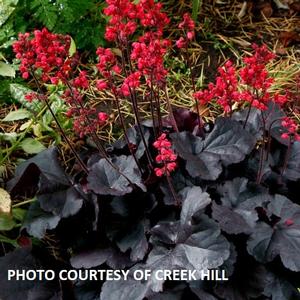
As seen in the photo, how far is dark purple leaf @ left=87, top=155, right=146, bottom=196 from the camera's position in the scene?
187cm

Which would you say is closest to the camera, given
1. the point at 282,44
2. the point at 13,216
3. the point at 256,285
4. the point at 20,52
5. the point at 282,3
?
the point at 20,52

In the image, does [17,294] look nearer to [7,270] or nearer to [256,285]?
[7,270]

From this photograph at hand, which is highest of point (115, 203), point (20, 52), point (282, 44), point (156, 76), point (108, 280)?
point (20, 52)

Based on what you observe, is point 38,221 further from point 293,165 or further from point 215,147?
point 293,165

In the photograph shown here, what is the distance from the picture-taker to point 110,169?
6.48 ft

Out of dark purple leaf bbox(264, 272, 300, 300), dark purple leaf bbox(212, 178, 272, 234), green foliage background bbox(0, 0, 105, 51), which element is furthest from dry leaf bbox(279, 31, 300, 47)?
dark purple leaf bbox(264, 272, 300, 300)

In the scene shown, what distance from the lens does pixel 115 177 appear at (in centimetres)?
196

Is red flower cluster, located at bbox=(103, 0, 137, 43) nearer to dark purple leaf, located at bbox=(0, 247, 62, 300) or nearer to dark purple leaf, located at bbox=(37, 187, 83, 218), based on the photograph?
dark purple leaf, located at bbox=(37, 187, 83, 218)

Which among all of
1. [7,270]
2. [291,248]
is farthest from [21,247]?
[291,248]

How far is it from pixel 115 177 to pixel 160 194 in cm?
18

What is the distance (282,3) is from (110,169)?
1.77 m

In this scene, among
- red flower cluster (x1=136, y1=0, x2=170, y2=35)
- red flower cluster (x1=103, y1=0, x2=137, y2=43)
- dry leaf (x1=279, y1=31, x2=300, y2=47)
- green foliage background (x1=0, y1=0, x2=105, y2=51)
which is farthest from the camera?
dry leaf (x1=279, y1=31, x2=300, y2=47)

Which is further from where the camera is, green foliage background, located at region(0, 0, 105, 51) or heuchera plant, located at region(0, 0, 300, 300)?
green foliage background, located at region(0, 0, 105, 51)

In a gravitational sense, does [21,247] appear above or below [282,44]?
above
